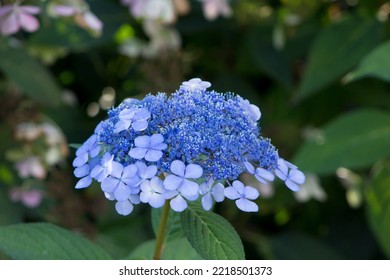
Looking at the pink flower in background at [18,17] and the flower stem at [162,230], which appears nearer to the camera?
the flower stem at [162,230]

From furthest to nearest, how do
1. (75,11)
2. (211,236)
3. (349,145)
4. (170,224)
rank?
(349,145)
(75,11)
(170,224)
(211,236)

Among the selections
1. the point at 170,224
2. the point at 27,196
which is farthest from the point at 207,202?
the point at 27,196

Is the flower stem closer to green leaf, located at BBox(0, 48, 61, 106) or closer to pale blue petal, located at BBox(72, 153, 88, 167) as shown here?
pale blue petal, located at BBox(72, 153, 88, 167)

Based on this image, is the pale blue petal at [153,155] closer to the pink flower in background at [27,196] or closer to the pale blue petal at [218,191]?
the pale blue petal at [218,191]

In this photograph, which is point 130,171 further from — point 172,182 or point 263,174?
point 263,174

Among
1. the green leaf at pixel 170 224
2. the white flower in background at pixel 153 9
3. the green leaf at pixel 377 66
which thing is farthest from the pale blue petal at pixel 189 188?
the white flower in background at pixel 153 9

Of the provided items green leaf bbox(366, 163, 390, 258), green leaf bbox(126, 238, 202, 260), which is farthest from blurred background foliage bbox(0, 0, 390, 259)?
green leaf bbox(126, 238, 202, 260)
